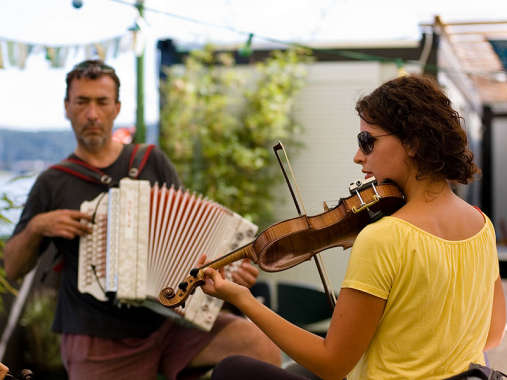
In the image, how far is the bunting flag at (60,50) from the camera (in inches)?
136

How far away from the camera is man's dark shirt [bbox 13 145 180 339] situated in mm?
2592

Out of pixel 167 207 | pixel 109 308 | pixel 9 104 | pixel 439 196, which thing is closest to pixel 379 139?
pixel 439 196

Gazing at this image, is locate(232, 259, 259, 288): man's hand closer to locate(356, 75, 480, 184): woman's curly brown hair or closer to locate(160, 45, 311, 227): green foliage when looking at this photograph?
locate(356, 75, 480, 184): woman's curly brown hair

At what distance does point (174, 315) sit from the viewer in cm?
254

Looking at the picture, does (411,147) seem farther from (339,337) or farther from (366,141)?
(339,337)

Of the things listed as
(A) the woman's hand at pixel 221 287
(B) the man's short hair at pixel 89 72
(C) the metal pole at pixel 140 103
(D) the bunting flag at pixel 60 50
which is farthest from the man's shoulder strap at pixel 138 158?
(C) the metal pole at pixel 140 103

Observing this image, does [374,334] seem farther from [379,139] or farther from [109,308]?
[109,308]

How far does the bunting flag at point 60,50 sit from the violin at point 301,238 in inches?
77.8

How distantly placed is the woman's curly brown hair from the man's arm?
4.28ft

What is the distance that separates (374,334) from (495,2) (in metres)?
6.03

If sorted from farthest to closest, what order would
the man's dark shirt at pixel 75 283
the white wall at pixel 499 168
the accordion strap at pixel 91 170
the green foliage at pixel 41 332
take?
the white wall at pixel 499 168 → the green foliage at pixel 41 332 → the accordion strap at pixel 91 170 → the man's dark shirt at pixel 75 283

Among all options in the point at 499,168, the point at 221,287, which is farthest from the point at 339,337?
the point at 499,168

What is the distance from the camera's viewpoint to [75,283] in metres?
2.63

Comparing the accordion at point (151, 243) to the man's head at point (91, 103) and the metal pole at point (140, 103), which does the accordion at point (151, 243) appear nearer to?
the man's head at point (91, 103)
